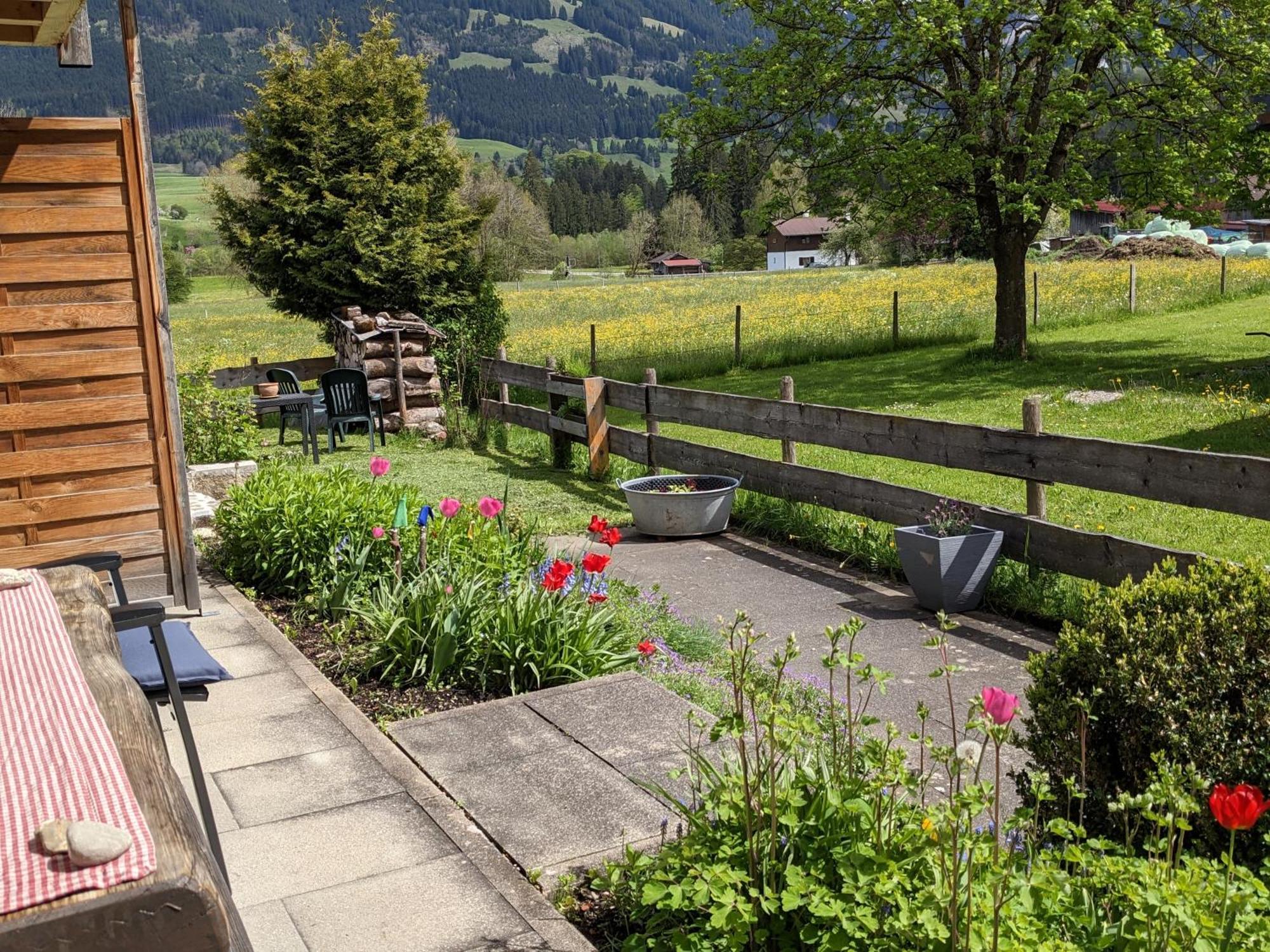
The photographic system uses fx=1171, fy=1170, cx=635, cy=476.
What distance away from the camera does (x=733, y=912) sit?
2.40 meters

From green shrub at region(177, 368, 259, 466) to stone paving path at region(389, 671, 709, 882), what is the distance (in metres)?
5.86

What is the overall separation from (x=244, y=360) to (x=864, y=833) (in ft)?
79.0

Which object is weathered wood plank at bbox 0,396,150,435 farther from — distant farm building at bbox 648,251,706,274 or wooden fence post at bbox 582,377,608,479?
distant farm building at bbox 648,251,706,274

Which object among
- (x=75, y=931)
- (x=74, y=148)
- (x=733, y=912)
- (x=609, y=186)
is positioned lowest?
(x=733, y=912)

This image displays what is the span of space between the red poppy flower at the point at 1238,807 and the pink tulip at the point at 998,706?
347 millimetres

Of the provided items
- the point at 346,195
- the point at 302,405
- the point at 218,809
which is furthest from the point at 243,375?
the point at 218,809

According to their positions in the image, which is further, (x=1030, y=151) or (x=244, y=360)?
(x=244, y=360)

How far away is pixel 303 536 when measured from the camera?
655 cm

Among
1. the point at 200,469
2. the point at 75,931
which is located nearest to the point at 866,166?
the point at 200,469

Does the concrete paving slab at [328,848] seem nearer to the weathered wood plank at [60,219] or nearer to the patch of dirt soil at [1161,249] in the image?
the weathered wood plank at [60,219]

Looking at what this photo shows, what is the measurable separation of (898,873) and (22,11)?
5.77 meters

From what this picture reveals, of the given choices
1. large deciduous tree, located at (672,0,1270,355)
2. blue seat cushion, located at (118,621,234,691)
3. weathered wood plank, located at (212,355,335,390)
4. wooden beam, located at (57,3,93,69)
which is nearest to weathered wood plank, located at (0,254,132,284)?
wooden beam, located at (57,3,93,69)

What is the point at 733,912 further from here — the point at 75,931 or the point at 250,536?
the point at 250,536

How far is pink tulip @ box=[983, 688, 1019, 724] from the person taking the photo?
6.78 feet
